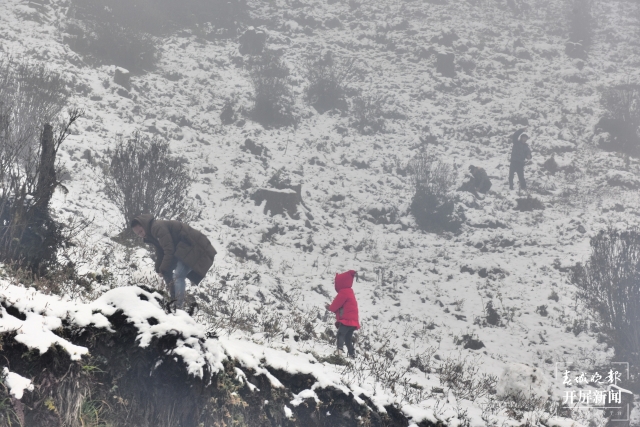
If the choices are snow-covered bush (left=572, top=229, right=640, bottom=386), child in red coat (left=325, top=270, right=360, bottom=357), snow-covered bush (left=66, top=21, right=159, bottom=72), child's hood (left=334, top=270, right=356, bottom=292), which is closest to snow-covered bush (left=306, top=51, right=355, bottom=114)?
snow-covered bush (left=66, top=21, right=159, bottom=72)

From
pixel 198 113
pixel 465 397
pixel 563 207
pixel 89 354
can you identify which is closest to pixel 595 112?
pixel 563 207

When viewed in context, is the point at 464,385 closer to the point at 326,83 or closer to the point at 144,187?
the point at 144,187

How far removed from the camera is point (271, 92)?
18.9m

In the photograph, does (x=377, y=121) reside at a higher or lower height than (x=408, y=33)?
lower

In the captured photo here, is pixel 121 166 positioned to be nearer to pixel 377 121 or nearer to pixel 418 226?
pixel 418 226

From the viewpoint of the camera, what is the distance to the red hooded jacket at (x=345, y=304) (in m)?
6.22

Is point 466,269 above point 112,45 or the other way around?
the other way around

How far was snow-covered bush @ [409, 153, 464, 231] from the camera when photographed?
46.3ft

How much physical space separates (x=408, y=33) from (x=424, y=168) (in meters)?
13.4

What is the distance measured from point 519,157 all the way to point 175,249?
1302cm

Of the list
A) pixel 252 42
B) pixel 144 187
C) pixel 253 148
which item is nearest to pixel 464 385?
pixel 144 187

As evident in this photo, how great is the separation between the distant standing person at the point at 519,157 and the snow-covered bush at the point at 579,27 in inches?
489

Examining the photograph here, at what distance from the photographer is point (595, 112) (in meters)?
19.4

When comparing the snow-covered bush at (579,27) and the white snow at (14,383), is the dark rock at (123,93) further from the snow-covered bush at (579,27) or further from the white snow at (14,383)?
the snow-covered bush at (579,27)
